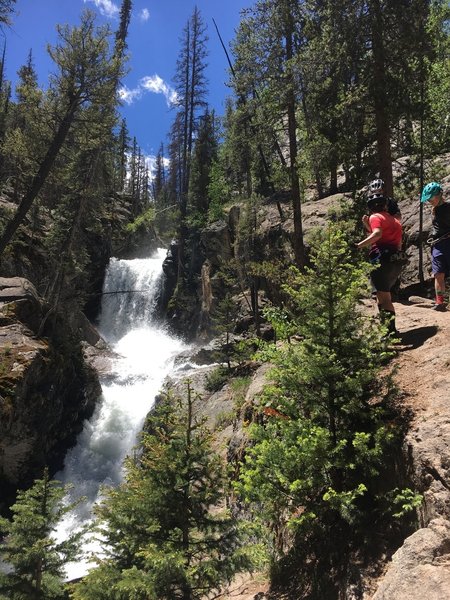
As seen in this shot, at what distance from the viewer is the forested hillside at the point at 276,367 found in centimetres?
390

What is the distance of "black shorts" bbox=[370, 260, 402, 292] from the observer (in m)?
5.97

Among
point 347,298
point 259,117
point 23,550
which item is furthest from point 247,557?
point 259,117

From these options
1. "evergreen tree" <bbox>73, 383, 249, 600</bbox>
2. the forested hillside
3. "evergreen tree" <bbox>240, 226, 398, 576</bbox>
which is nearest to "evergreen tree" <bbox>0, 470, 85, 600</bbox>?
the forested hillside

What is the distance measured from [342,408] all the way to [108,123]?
55.0ft

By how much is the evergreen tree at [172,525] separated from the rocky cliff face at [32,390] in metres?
10.6

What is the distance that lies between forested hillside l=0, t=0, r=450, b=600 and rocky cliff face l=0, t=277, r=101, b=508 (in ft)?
0.32

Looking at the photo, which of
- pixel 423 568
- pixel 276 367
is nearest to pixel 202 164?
pixel 276 367

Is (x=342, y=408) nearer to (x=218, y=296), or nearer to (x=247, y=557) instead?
(x=247, y=557)

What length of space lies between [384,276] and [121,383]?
20.9m

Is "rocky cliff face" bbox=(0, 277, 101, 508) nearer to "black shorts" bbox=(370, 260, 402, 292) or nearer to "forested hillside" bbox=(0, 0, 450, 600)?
"forested hillside" bbox=(0, 0, 450, 600)

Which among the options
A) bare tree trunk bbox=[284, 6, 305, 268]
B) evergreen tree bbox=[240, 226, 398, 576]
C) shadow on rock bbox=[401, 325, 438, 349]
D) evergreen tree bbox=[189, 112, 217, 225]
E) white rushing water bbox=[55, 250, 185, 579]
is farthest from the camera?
evergreen tree bbox=[189, 112, 217, 225]

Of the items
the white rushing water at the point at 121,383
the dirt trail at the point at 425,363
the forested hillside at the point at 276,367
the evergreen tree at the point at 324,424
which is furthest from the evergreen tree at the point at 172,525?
the white rushing water at the point at 121,383

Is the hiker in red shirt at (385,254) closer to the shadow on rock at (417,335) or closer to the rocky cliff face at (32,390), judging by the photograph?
the shadow on rock at (417,335)

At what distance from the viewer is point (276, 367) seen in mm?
4902
